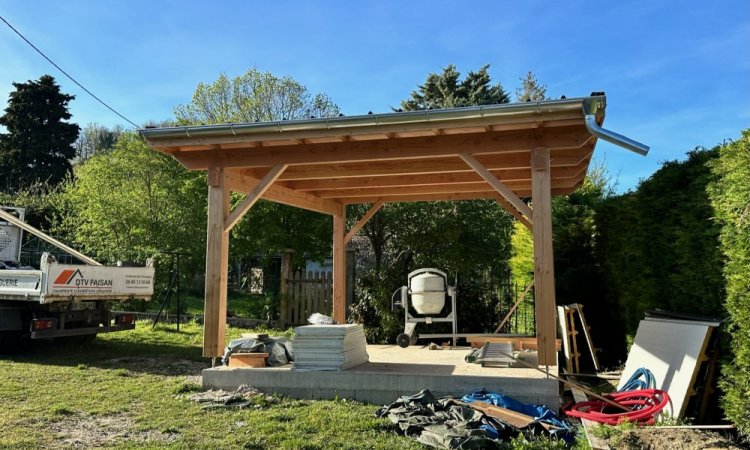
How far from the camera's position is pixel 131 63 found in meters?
13.0

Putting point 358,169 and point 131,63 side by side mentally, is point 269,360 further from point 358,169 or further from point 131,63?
point 131,63

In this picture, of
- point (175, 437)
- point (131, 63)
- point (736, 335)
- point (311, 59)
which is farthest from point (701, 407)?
point (131, 63)

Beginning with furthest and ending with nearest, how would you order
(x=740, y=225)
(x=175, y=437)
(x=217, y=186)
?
(x=217, y=186) → (x=175, y=437) → (x=740, y=225)

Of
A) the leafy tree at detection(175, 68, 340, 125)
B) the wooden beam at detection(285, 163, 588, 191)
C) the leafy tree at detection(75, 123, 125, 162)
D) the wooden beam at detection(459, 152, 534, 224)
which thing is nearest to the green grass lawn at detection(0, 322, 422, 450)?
the wooden beam at detection(459, 152, 534, 224)

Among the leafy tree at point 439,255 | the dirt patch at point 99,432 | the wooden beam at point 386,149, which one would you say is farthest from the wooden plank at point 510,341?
the dirt patch at point 99,432

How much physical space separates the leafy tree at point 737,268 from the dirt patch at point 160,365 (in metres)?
6.28

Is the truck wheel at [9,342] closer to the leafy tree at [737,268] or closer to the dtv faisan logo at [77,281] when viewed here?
the dtv faisan logo at [77,281]

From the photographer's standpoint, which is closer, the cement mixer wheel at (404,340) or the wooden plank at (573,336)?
the wooden plank at (573,336)

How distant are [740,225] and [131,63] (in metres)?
12.9

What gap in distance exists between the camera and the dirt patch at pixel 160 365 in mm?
7883

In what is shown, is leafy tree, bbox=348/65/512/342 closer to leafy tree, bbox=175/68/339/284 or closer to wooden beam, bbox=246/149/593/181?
wooden beam, bbox=246/149/593/181

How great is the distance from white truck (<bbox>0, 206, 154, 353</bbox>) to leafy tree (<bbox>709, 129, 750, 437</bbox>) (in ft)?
29.4

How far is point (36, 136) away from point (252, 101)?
824 inches

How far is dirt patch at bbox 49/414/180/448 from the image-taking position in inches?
174
